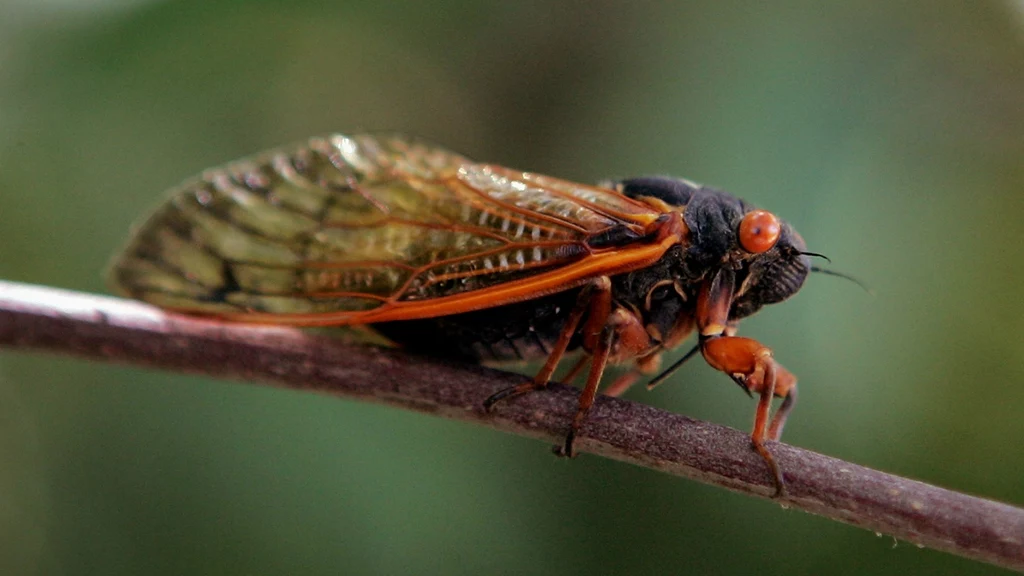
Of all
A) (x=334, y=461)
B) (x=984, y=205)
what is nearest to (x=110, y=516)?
(x=334, y=461)

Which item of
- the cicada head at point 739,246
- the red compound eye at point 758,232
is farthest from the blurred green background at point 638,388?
the red compound eye at point 758,232

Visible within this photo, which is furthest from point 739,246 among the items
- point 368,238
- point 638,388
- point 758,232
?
point 638,388

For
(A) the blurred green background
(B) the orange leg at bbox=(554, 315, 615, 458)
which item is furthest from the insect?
(A) the blurred green background

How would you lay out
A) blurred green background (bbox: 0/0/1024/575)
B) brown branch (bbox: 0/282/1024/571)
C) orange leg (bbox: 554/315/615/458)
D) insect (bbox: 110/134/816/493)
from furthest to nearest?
1. blurred green background (bbox: 0/0/1024/575)
2. insect (bbox: 110/134/816/493)
3. orange leg (bbox: 554/315/615/458)
4. brown branch (bbox: 0/282/1024/571)

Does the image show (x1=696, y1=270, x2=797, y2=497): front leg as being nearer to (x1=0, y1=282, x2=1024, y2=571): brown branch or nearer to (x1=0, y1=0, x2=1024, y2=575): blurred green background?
(x1=0, y1=282, x2=1024, y2=571): brown branch

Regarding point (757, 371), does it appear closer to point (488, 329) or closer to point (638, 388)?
point (488, 329)

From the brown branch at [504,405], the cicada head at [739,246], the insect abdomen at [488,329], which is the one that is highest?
the cicada head at [739,246]

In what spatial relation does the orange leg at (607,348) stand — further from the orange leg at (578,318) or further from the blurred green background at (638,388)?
the blurred green background at (638,388)
